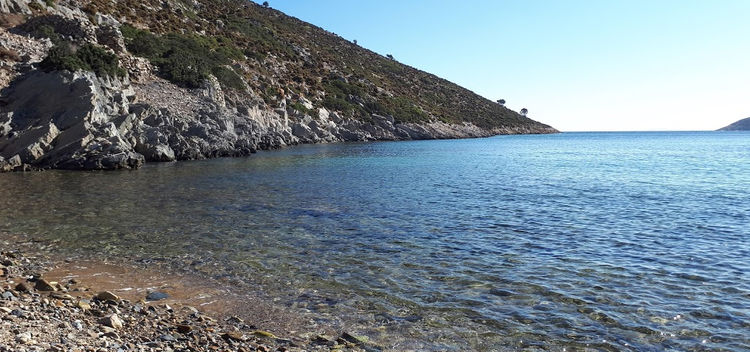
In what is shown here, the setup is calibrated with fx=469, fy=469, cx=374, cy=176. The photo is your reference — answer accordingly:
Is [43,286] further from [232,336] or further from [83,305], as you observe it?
[232,336]

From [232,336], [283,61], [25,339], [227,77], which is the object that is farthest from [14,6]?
[232,336]

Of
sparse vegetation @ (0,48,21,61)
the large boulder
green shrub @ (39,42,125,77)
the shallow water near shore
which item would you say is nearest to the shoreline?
the shallow water near shore

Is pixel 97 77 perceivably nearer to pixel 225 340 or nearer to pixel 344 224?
pixel 344 224

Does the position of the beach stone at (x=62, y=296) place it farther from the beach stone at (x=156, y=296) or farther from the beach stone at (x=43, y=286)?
the beach stone at (x=156, y=296)

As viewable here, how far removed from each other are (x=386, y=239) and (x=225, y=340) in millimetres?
8115

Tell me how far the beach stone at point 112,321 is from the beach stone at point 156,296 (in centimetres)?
179

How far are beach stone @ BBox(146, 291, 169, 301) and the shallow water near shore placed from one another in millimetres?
1583

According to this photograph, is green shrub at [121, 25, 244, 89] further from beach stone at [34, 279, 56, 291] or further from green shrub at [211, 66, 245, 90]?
beach stone at [34, 279, 56, 291]

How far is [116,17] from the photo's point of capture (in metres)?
67.1

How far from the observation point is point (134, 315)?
8.34 m

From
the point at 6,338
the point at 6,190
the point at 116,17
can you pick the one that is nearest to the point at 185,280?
the point at 6,338

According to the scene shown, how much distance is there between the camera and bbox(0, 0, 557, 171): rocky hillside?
3562 cm

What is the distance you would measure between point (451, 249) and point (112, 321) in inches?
357

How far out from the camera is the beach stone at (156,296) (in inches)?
381
